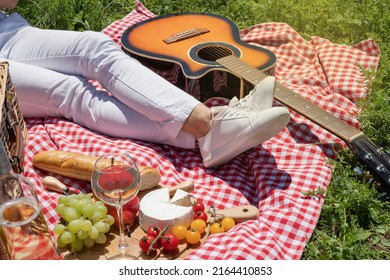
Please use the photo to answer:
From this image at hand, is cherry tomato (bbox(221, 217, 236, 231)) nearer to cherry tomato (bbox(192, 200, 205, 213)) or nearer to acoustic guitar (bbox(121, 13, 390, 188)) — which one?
→ cherry tomato (bbox(192, 200, 205, 213))

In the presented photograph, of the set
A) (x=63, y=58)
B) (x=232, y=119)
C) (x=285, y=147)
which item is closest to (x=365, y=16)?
(x=285, y=147)

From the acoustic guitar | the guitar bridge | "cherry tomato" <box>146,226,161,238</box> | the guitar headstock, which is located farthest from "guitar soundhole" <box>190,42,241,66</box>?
"cherry tomato" <box>146,226,161,238</box>

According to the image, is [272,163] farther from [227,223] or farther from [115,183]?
[115,183]

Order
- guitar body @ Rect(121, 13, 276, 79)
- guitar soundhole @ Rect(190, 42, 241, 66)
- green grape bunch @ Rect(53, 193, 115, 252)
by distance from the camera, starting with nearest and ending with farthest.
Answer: green grape bunch @ Rect(53, 193, 115, 252) < guitar body @ Rect(121, 13, 276, 79) < guitar soundhole @ Rect(190, 42, 241, 66)

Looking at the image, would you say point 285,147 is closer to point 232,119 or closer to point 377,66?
point 232,119

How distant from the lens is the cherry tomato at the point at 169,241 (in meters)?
2.38

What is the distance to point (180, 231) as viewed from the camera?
246cm

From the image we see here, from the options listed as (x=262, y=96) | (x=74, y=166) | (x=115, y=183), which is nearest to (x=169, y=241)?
(x=115, y=183)

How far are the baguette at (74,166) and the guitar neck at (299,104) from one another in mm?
790

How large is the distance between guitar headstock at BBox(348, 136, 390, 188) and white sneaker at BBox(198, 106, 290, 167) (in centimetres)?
37

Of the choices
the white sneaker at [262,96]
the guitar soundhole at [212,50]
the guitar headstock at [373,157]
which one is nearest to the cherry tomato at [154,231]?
the white sneaker at [262,96]

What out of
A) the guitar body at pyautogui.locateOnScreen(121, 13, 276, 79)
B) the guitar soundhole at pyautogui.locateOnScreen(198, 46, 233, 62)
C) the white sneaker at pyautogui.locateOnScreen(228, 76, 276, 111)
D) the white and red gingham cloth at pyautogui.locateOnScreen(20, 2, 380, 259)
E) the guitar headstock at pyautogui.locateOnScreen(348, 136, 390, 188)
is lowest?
the white and red gingham cloth at pyautogui.locateOnScreen(20, 2, 380, 259)

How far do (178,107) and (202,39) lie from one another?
92 centimetres

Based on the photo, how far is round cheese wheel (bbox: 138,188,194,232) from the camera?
250 cm
